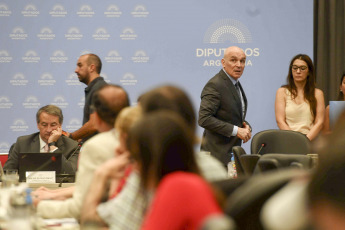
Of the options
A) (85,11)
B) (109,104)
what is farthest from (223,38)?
(109,104)

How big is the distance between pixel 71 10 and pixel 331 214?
23.6 feet

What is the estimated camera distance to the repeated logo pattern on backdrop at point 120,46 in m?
7.55

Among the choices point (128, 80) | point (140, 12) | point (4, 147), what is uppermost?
Result: point (140, 12)

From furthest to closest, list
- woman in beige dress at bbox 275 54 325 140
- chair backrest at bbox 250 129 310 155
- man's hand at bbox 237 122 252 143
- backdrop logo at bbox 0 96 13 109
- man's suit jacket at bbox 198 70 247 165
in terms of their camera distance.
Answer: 1. backdrop logo at bbox 0 96 13 109
2. woman in beige dress at bbox 275 54 325 140
3. man's suit jacket at bbox 198 70 247 165
4. man's hand at bbox 237 122 252 143
5. chair backrest at bbox 250 129 310 155

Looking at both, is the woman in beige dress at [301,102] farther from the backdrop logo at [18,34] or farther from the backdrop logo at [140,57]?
the backdrop logo at [18,34]

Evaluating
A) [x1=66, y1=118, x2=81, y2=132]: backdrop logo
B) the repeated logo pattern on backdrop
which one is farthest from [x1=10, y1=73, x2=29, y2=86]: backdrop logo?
[x1=66, y1=118, x2=81, y2=132]: backdrop logo

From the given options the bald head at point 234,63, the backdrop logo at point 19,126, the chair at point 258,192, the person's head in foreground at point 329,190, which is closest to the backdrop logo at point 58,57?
the backdrop logo at point 19,126

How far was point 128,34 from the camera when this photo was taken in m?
7.59

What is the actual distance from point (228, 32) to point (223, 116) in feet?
7.07

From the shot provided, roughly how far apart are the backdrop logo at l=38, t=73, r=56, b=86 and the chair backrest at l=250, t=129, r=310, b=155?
3269mm

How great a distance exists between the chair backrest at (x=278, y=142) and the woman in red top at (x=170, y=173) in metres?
3.49

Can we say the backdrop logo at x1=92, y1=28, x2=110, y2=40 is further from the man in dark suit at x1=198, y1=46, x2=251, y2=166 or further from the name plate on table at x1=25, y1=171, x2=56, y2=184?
the name plate on table at x1=25, y1=171, x2=56, y2=184

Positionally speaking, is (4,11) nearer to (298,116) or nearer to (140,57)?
(140,57)

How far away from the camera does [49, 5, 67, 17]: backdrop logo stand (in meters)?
7.61
